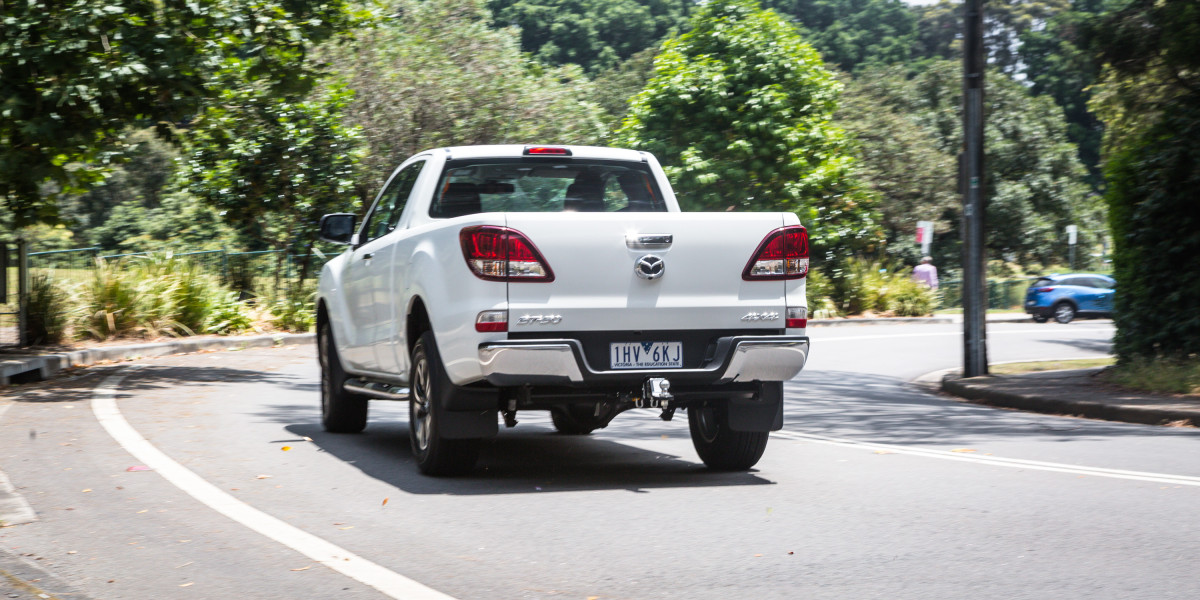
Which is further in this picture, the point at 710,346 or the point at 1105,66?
the point at 1105,66

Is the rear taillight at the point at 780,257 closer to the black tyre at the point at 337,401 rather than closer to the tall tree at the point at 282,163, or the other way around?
the black tyre at the point at 337,401

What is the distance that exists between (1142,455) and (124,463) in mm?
6685

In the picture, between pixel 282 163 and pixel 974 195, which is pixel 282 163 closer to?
pixel 282 163

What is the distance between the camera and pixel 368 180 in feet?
88.7

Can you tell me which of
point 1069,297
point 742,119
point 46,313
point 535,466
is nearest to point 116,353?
point 46,313

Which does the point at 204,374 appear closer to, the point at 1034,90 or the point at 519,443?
the point at 519,443

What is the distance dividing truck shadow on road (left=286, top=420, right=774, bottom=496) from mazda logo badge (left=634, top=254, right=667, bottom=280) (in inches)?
47.8

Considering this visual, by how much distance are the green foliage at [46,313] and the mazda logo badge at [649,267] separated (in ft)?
42.1

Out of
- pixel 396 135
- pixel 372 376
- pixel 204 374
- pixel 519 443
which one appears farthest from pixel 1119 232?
pixel 396 135

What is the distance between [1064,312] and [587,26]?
127 feet

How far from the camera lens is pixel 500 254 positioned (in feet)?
22.7

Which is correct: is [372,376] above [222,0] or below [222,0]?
below

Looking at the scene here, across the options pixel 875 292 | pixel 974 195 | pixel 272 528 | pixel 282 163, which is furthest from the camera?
pixel 875 292

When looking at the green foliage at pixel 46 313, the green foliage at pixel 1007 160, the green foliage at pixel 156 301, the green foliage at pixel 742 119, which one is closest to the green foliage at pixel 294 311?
the green foliage at pixel 156 301
